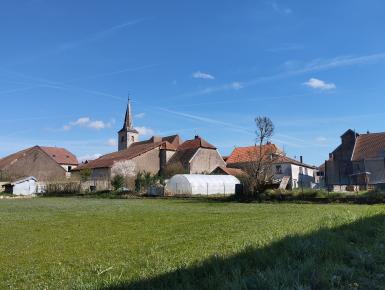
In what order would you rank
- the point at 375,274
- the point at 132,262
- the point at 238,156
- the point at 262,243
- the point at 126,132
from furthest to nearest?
the point at 126,132 → the point at 238,156 → the point at 262,243 → the point at 132,262 → the point at 375,274

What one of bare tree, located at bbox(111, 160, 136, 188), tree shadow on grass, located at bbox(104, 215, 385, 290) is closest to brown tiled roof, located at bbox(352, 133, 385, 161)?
bare tree, located at bbox(111, 160, 136, 188)

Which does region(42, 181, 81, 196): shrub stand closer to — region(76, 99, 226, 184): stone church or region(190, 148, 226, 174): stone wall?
region(76, 99, 226, 184): stone church

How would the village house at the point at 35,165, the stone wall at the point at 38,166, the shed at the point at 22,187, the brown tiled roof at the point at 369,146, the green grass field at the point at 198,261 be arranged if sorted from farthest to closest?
the stone wall at the point at 38,166, the village house at the point at 35,165, the brown tiled roof at the point at 369,146, the shed at the point at 22,187, the green grass field at the point at 198,261

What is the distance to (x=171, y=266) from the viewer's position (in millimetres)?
7348

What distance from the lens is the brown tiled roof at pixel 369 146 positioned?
69.4 meters

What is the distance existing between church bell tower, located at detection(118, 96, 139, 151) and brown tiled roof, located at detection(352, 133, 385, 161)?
58414 millimetres

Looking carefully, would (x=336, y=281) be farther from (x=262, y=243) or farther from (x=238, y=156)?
(x=238, y=156)

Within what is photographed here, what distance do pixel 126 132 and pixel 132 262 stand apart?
107 meters

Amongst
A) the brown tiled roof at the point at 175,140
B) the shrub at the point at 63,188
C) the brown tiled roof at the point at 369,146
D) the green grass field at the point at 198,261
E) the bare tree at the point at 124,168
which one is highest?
the brown tiled roof at the point at 175,140

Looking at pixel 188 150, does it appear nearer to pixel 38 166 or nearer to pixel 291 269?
pixel 38 166

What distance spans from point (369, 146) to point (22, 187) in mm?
53622

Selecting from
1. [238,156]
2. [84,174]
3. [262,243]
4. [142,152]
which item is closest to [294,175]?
[238,156]

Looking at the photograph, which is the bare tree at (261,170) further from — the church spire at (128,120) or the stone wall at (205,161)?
the church spire at (128,120)

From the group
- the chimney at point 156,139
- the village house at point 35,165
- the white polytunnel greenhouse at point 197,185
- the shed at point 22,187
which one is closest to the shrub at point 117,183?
the white polytunnel greenhouse at point 197,185
